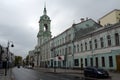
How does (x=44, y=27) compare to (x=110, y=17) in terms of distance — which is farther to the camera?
(x=44, y=27)

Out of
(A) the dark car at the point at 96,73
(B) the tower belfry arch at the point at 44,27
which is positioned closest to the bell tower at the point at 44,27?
(B) the tower belfry arch at the point at 44,27

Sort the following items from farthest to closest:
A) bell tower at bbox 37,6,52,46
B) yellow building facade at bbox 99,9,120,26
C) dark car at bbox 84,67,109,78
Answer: bell tower at bbox 37,6,52,46
yellow building facade at bbox 99,9,120,26
dark car at bbox 84,67,109,78

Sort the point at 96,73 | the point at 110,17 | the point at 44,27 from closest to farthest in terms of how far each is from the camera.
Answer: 1. the point at 96,73
2. the point at 110,17
3. the point at 44,27

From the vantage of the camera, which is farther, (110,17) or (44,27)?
→ (44,27)

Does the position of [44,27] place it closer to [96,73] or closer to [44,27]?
[44,27]

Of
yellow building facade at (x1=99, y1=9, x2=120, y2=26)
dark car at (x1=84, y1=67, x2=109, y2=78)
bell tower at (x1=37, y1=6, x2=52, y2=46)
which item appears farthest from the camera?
bell tower at (x1=37, y1=6, x2=52, y2=46)

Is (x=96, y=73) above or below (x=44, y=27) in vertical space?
below

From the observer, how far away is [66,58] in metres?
61.8

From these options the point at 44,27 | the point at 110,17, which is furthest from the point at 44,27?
the point at 110,17

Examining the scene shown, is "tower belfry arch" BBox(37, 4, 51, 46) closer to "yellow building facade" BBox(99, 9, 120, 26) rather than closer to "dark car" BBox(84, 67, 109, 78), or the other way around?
"yellow building facade" BBox(99, 9, 120, 26)

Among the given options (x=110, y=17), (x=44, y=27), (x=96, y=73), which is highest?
(x=44, y=27)

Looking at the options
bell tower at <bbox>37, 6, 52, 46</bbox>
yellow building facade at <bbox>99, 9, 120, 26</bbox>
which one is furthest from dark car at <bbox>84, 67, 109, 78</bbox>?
bell tower at <bbox>37, 6, 52, 46</bbox>

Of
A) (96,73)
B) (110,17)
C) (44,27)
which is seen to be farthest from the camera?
(44,27)

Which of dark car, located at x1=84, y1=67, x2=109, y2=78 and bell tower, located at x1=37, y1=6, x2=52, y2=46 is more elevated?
bell tower, located at x1=37, y1=6, x2=52, y2=46
